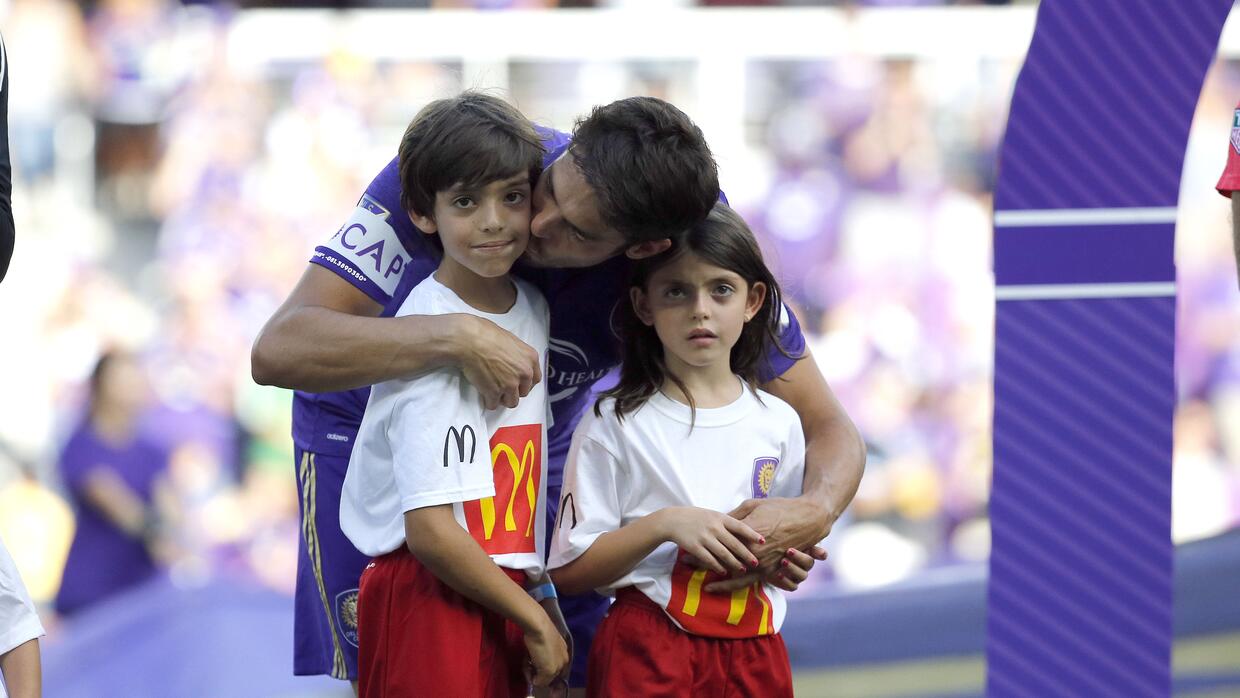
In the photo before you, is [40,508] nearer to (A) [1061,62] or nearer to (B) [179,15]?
(B) [179,15]

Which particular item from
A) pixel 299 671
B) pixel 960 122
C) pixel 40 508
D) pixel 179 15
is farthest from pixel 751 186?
pixel 299 671

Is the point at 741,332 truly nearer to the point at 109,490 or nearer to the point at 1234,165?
the point at 1234,165

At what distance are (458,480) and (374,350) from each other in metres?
0.21

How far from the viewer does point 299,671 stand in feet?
8.52

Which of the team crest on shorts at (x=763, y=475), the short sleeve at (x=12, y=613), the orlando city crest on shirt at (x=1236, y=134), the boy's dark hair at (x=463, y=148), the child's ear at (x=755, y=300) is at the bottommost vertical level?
the short sleeve at (x=12, y=613)

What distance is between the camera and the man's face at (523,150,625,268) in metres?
1.90

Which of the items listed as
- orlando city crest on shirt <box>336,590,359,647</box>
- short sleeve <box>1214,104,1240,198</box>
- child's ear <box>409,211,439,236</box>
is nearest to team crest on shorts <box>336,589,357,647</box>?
orlando city crest on shirt <box>336,590,359,647</box>

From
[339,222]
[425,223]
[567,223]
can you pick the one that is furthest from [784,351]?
[339,222]

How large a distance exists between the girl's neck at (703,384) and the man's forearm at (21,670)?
89cm

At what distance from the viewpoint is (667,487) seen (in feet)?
6.66

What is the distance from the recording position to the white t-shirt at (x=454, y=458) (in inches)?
72.7

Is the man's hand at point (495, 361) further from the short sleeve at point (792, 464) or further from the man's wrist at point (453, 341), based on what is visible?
the short sleeve at point (792, 464)

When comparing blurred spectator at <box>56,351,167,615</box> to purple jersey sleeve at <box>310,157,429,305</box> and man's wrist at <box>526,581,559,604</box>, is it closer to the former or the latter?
purple jersey sleeve at <box>310,157,429,305</box>

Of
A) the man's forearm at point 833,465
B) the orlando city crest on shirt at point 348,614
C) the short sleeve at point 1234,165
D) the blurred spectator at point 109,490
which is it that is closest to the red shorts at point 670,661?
the man's forearm at point 833,465
